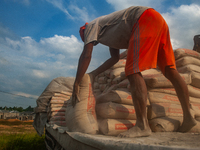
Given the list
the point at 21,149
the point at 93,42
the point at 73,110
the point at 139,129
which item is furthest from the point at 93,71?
the point at 21,149

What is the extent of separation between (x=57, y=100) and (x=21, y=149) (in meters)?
1.93

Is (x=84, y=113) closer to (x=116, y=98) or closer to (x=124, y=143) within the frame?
(x=116, y=98)

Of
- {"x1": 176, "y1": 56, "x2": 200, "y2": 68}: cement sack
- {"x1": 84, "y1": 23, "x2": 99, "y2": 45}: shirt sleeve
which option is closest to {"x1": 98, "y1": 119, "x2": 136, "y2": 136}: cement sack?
{"x1": 84, "y1": 23, "x2": 99, "y2": 45}: shirt sleeve

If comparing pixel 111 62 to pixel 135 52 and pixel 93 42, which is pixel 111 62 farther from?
pixel 135 52

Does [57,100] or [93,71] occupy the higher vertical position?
[93,71]

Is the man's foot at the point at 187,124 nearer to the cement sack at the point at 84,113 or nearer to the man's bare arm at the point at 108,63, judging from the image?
the cement sack at the point at 84,113

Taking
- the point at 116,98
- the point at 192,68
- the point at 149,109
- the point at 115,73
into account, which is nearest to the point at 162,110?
the point at 149,109

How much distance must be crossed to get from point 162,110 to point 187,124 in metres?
0.26

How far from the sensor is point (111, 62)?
173 cm

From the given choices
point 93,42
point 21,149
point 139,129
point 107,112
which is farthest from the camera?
point 21,149

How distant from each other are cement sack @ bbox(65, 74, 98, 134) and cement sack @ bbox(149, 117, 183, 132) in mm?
585

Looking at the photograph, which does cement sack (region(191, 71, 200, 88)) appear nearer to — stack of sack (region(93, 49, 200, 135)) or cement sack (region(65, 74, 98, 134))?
stack of sack (region(93, 49, 200, 135))

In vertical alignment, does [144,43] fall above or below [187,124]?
above

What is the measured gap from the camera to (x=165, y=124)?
4.38 feet
